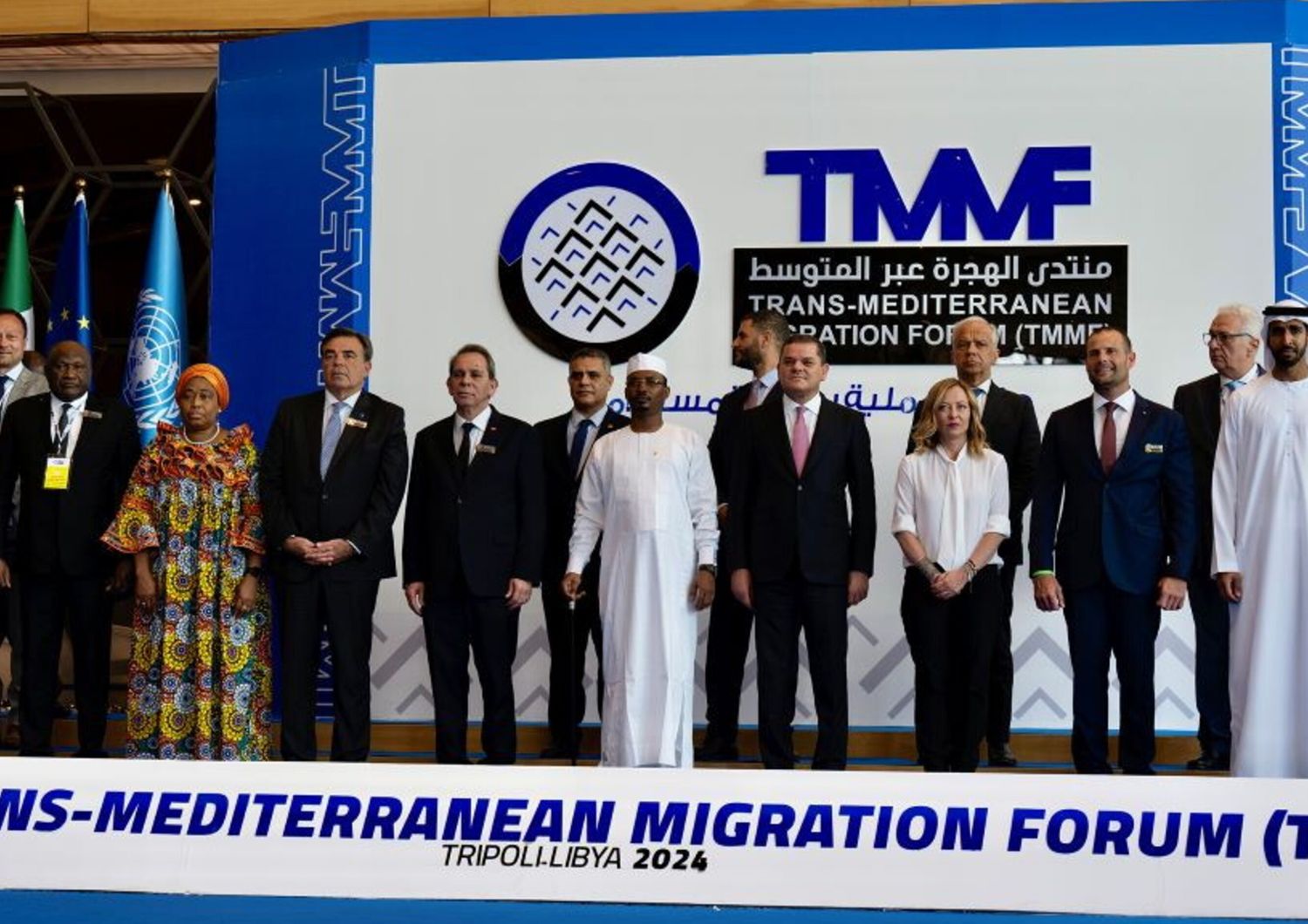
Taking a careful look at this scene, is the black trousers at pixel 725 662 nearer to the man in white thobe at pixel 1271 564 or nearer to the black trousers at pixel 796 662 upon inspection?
the black trousers at pixel 796 662

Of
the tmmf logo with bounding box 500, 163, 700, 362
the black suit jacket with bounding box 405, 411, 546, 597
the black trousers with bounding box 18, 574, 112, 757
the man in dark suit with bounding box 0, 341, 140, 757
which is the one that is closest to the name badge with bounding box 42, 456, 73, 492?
the man in dark suit with bounding box 0, 341, 140, 757

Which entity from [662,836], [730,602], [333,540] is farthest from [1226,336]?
[333,540]

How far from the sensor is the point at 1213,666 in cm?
650

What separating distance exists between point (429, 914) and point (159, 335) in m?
5.43

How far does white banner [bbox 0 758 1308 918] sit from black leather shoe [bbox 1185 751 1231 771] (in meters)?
2.27

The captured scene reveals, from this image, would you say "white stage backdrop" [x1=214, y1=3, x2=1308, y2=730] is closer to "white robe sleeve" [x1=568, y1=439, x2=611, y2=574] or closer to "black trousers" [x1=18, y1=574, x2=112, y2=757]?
"white robe sleeve" [x1=568, y1=439, x2=611, y2=574]

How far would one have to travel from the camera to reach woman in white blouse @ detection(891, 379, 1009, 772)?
20.0 ft

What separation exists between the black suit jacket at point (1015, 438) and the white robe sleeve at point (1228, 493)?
0.77 m

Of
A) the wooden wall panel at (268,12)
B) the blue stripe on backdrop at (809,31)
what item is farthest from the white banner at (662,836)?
the wooden wall panel at (268,12)

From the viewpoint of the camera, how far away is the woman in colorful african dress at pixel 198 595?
20.4ft

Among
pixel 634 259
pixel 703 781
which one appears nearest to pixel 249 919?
pixel 703 781

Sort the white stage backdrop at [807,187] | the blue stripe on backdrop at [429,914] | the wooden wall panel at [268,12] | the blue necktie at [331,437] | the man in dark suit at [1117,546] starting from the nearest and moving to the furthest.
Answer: the blue stripe on backdrop at [429,914] < the man in dark suit at [1117,546] < the blue necktie at [331,437] < the white stage backdrop at [807,187] < the wooden wall panel at [268,12]

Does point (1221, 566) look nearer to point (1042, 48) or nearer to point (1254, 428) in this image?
point (1254, 428)

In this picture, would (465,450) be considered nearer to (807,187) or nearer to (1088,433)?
(807,187)
